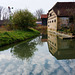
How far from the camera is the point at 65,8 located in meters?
32.3

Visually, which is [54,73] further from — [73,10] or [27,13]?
[73,10]

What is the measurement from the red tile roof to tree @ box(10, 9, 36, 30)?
8407 mm

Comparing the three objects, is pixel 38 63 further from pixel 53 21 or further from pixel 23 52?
pixel 53 21

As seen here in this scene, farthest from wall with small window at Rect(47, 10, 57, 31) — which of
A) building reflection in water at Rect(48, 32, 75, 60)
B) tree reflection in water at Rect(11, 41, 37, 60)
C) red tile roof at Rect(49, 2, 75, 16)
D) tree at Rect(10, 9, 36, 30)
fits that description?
tree reflection in water at Rect(11, 41, 37, 60)

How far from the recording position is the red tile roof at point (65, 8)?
30456mm

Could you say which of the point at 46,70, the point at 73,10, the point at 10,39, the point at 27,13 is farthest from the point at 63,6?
the point at 46,70

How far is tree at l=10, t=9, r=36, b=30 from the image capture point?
2733cm

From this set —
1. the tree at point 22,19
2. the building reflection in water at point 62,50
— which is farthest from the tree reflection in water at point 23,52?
the tree at point 22,19

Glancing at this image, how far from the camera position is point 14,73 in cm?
539

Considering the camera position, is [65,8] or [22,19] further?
[65,8]

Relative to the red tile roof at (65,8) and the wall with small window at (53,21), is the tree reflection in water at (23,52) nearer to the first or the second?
the red tile roof at (65,8)

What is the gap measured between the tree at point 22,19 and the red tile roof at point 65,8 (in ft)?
27.6

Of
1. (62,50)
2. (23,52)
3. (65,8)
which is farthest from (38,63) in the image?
(65,8)

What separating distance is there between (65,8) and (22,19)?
1421cm
